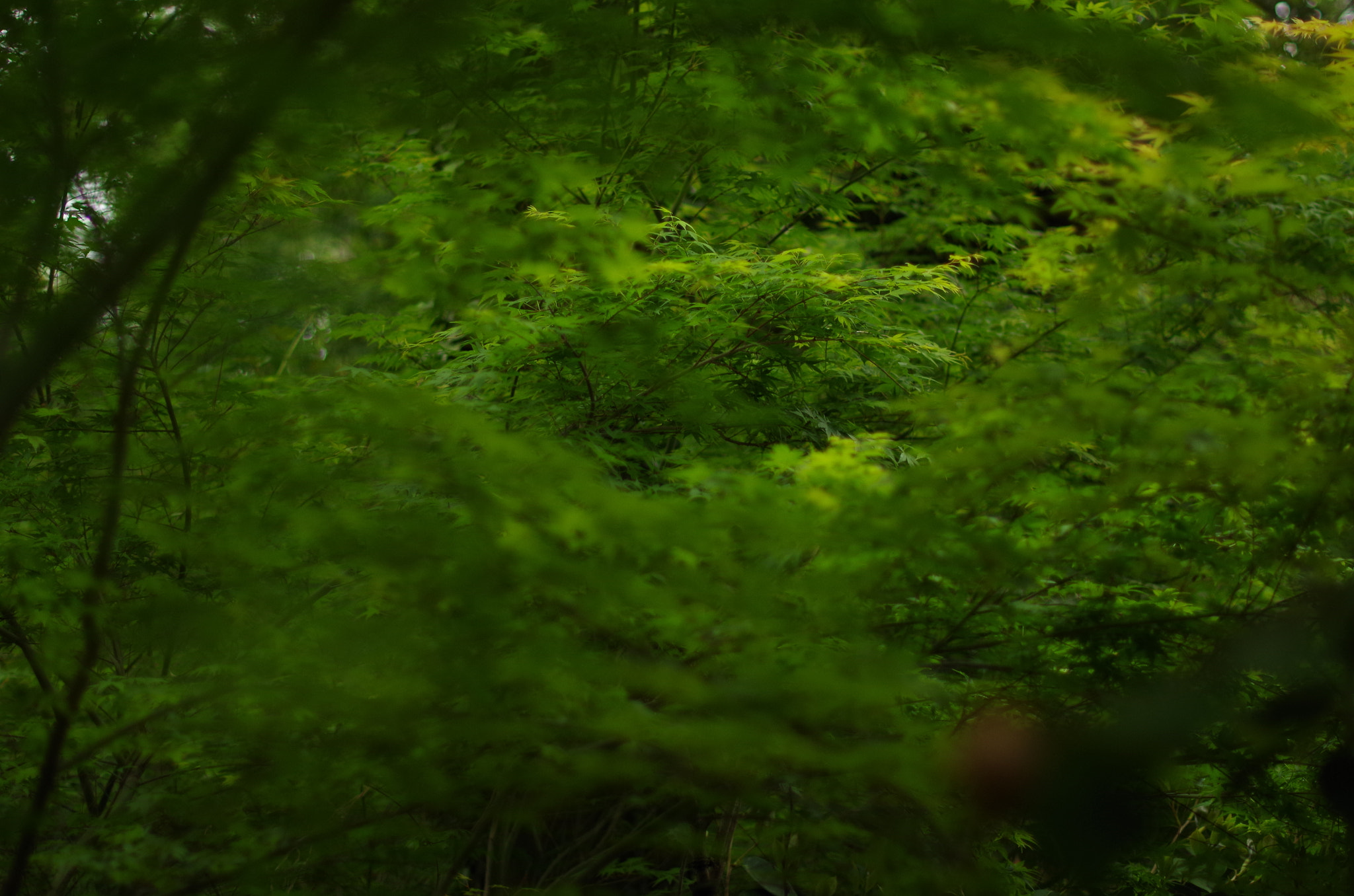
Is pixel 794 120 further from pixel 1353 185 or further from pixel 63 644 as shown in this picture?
pixel 63 644

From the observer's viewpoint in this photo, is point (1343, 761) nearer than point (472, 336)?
Yes

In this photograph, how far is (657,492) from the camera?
101 inches

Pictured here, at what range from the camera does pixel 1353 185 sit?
2725 millimetres

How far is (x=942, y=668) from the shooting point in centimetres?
241

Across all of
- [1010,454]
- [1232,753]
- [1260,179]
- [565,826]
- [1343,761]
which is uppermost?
[1260,179]

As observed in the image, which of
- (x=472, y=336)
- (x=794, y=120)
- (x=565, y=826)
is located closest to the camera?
(x=794, y=120)

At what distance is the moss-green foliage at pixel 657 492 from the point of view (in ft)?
→ 5.21

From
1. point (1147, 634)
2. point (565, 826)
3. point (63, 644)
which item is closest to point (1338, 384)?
point (1147, 634)

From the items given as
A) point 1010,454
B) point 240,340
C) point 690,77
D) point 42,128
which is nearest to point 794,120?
point 690,77

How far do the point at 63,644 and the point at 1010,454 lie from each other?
2.53 metres

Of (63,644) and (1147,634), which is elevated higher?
(1147,634)

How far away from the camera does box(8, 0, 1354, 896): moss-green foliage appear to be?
5.21 feet

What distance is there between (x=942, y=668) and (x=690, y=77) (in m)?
1.64

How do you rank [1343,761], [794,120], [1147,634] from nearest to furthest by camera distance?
[1343,761]
[1147,634]
[794,120]
